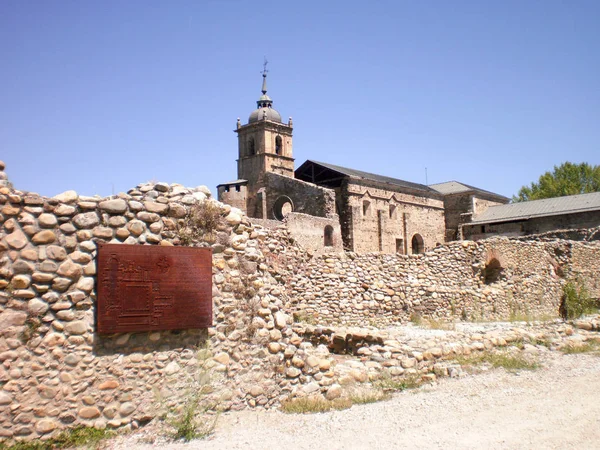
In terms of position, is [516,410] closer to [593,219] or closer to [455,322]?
[455,322]

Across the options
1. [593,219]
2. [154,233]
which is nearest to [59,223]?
[154,233]

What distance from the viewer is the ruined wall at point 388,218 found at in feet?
119

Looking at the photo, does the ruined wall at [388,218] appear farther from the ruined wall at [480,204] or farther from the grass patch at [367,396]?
the grass patch at [367,396]

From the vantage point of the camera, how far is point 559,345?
934cm

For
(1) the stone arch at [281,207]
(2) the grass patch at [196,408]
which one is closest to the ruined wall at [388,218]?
(1) the stone arch at [281,207]

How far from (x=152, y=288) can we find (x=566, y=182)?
57496 millimetres

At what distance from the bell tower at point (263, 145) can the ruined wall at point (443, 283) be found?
108 ft

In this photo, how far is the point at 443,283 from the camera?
1290 centimetres

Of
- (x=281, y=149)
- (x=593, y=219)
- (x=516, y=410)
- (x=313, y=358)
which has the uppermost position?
(x=281, y=149)

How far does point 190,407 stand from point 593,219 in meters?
33.6

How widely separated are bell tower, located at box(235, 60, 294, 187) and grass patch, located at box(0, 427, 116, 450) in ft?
139

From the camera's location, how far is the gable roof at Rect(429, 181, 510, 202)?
45219 millimetres

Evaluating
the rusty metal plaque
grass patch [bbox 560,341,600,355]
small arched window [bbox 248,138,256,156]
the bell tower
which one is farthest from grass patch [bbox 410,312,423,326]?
small arched window [bbox 248,138,256,156]

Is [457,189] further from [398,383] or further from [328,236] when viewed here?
[398,383]
